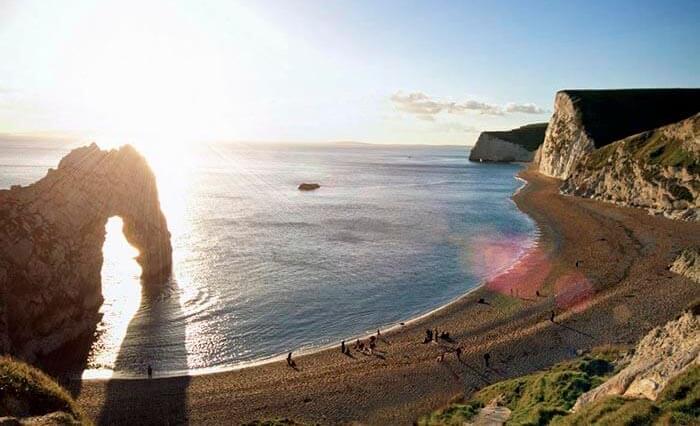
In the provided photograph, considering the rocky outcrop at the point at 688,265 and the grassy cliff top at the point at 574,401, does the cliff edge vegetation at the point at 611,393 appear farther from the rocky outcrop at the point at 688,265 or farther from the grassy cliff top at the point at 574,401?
the rocky outcrop at the point at 688,265

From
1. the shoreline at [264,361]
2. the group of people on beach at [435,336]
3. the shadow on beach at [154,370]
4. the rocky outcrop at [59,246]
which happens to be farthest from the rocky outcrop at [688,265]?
the rocky outcrop at [59,246]

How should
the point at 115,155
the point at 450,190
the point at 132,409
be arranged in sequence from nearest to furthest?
the point at 132,409 → the point at 115,155 → the point at 450,190

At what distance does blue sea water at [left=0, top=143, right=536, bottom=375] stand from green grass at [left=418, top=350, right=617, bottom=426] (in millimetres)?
14587

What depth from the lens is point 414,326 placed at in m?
40.4

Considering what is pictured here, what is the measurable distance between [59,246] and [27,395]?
26772 mm

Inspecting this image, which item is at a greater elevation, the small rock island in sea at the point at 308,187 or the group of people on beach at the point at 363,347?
the small rock island in sea at the point at 308,187

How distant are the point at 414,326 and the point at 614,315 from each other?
16193 mm

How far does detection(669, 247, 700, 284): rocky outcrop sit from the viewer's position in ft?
148

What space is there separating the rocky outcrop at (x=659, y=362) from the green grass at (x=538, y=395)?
1.54 m

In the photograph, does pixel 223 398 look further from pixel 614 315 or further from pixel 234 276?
pixel 614 315

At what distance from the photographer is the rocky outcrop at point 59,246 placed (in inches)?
1304

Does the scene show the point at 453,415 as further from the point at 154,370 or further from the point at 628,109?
the point at 628,109

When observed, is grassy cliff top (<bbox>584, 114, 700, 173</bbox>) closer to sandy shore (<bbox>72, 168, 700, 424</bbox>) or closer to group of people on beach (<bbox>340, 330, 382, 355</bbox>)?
sandy shore (<bbox>72, 168, 700, 424</bbox>)

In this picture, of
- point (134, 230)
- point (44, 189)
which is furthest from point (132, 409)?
point (134, 230)
